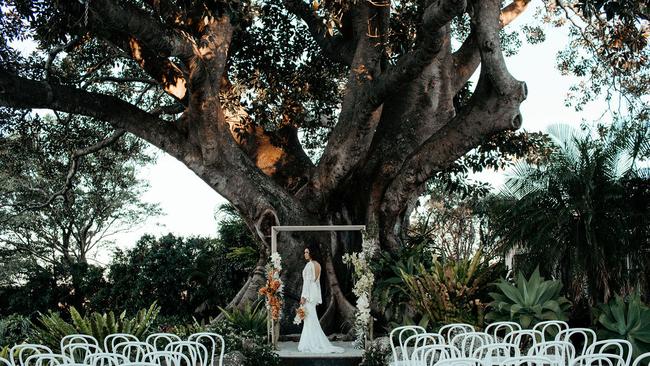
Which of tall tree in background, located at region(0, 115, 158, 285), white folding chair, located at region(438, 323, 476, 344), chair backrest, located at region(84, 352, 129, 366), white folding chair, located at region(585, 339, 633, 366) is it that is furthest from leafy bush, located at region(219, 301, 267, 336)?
tall tree in background, located at region(0, 115, 158, 285)

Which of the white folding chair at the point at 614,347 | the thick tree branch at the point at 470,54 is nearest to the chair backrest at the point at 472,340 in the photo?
the white folding chair at the point at 614,347

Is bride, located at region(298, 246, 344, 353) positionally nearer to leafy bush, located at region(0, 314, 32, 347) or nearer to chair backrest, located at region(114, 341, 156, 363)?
chair backrest, located at region(114, 341, 156, 363)

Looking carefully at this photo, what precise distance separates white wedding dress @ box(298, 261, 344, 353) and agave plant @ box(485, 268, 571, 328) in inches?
120

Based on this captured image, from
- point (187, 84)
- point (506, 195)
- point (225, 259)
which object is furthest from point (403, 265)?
point (225, 259)

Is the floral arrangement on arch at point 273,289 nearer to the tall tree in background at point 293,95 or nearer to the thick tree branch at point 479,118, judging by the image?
the tall tree in background at point 293,95

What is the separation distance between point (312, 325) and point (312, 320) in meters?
0.08

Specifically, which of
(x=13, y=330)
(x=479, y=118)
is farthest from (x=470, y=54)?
(x=13, y=330)

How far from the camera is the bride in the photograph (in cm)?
1220

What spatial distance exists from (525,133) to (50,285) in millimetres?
11364

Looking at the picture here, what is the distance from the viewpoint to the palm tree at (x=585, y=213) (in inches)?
411

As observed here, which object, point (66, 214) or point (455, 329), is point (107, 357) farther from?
point (66, 214)

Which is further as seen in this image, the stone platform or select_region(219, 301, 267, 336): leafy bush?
select_region(219, 301, 267, 336): leafy bush

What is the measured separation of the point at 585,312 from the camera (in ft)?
35.6

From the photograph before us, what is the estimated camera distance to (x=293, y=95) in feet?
45.4
